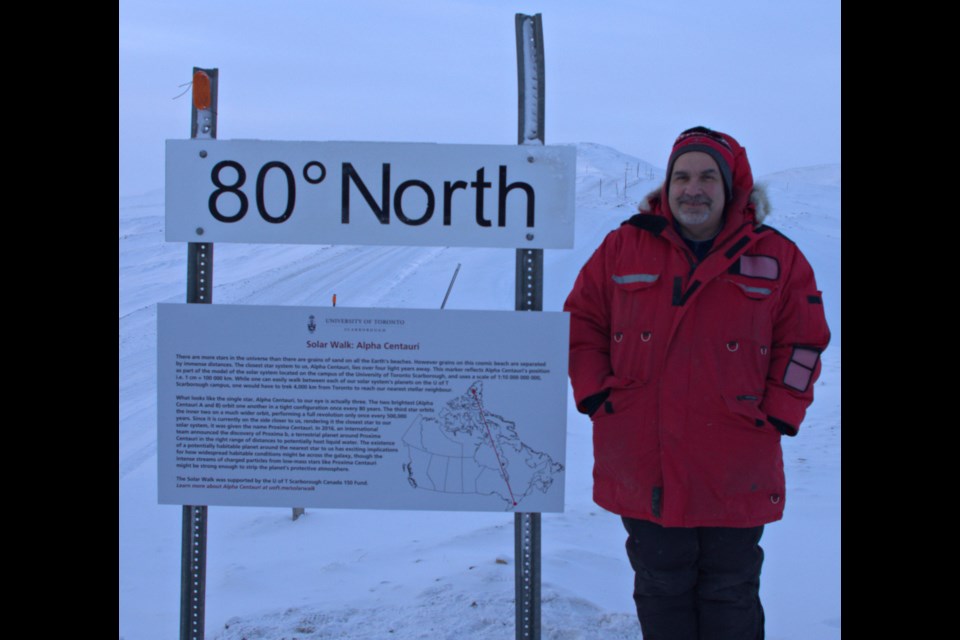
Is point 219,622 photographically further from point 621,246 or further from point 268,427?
point 621,246

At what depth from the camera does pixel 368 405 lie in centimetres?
320

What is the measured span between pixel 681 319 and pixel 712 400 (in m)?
0.30

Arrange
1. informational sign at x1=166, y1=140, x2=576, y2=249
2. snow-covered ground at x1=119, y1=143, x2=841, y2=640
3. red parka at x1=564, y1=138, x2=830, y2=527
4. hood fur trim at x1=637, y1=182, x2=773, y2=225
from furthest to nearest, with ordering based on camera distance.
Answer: snow-covered ground at x1=119, y1=143, x2=841, y2=640 < informational sign at x1=166, y1=140, x2=576, y2=249 < hood fur trim at x1=637, y1=182, x2=773, y2=225 < red parka at x1=564, y1=138, x2=830, y2=527

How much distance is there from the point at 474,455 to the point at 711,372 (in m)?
0.95

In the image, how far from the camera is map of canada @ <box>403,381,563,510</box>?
321 centimetres

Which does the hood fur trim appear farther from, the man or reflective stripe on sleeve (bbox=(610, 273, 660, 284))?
reflective stripe on sleeve (bbox=(610, 273, 660, 284))

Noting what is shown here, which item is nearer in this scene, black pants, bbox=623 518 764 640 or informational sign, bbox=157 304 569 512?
black pants, bbox=623 518 764 640

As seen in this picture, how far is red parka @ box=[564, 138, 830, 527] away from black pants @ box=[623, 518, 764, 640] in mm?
76

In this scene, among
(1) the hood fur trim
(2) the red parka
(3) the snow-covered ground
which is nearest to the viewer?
(2) the red parka

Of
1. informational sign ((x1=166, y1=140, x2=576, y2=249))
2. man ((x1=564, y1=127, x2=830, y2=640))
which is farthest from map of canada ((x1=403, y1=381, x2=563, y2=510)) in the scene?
informational sign ((x1=166, y1=140, x2=576, y2=249))

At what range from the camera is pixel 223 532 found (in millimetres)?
5023

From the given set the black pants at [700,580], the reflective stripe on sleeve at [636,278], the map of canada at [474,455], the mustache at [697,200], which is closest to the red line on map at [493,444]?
the map of canada at [474,455]

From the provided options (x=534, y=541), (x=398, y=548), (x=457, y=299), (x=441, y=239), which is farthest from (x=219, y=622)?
(x=457, y=299)

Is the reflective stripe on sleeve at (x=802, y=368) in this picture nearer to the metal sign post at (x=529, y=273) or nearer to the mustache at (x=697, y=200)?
the mustache at (x=697, y=200)
